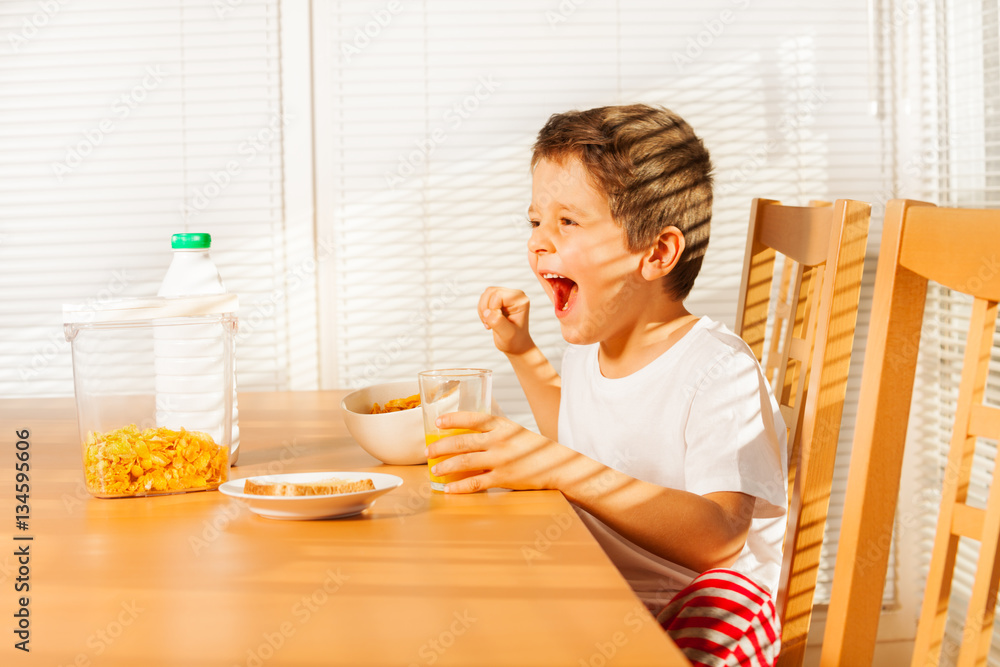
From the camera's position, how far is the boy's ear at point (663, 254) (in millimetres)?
1149

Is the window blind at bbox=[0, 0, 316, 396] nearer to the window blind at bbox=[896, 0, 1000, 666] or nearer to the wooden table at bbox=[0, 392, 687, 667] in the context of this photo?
the wooden table at bbox=[0, 392, 687, 667]

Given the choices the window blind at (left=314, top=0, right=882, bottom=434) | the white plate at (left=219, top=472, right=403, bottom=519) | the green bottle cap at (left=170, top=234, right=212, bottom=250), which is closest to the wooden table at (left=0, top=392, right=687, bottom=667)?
the white plate at (left=219, top=472, right=403, bottom=519)

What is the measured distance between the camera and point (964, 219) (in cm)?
64

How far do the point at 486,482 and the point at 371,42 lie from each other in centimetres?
130

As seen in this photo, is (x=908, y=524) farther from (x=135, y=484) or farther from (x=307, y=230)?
(x=135, y=484)

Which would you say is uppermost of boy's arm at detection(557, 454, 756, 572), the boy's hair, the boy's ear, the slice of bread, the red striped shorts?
the boy's hair

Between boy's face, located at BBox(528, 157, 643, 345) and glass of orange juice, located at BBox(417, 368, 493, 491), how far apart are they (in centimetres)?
31

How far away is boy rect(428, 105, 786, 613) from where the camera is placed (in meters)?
0.86

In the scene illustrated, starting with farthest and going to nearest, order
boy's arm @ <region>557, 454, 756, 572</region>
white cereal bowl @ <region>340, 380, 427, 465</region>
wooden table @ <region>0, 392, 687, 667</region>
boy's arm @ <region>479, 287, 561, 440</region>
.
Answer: boy's arm @ <region>479, 287, 561, 440</region> → white cereal bowl @ <region>340, 380, 427, 465</region> → boy's arm @ <region>557, 454, 756, 572</region> → wooden table @ <region>0, 392, 687, 667</region>

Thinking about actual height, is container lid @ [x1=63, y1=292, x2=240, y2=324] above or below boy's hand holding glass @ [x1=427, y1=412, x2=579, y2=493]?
above

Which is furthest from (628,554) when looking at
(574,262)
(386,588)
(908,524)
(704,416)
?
(908,524)

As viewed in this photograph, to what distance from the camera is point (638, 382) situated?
1.11 m

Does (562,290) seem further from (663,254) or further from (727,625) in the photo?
(727,625)

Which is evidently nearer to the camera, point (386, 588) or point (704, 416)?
point (386, 588)
